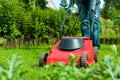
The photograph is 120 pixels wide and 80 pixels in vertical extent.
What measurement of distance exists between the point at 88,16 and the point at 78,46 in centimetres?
121

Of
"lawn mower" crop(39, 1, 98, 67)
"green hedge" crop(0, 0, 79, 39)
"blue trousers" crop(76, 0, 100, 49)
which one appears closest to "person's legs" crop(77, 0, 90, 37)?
"blue trousers" crop(76, 0, 100, 49)

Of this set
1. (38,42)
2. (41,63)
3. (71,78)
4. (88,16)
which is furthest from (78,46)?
(38,42)

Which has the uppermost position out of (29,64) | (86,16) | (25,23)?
(86,16)

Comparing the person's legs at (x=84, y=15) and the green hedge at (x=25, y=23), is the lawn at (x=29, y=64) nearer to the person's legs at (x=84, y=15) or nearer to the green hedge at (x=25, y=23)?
the person's legs at (x=84, y=15)

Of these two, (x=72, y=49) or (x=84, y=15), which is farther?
(x=84, y=15)

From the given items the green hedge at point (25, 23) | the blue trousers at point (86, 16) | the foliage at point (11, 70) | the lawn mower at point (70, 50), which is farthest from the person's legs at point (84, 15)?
the foliage at point (11, 70)

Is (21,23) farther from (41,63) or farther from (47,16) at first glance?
(41,63)

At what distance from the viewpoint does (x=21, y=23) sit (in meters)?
9.86

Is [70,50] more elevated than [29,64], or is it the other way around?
[70,50]

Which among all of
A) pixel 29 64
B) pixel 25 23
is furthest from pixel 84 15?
pixel 25 23

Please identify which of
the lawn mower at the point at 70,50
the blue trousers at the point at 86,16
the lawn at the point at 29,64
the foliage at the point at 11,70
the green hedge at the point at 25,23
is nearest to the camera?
the foliage at the point at 11,70

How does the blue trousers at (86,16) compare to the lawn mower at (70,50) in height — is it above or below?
above

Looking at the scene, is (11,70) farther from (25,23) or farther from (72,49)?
(25,23)

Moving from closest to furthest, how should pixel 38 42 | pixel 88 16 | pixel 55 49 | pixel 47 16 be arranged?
pixel 55 49 → pixel 88 16 → pixel 38 42 → pixel 47 16
